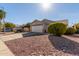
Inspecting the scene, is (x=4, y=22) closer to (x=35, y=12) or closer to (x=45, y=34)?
(x=35, y=12)

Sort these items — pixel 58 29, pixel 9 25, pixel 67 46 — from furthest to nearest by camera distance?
pixel 58 29 → pixel 9 25 → pixel 67 46

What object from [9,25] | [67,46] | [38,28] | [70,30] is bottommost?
[67,46]

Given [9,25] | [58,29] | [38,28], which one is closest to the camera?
[9,25]

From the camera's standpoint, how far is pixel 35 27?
7355 millimetres

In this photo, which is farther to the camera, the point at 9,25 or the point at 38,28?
the point at 38,28

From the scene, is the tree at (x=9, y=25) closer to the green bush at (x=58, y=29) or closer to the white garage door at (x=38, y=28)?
the white garage door at (x=38, y=28)

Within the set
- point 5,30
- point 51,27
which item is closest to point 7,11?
point 5,30

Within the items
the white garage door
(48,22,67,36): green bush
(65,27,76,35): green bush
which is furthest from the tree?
(65,27,76,35): green bush

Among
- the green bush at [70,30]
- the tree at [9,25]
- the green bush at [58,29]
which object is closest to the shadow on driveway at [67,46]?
the tree at [9,25]

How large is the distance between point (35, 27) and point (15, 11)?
1635 millimetres

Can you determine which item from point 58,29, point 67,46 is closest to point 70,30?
point 58,29

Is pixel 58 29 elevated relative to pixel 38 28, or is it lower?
lower

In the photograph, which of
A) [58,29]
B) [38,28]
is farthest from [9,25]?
[58,29]

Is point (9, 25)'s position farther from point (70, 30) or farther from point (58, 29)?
point (70, 30)
